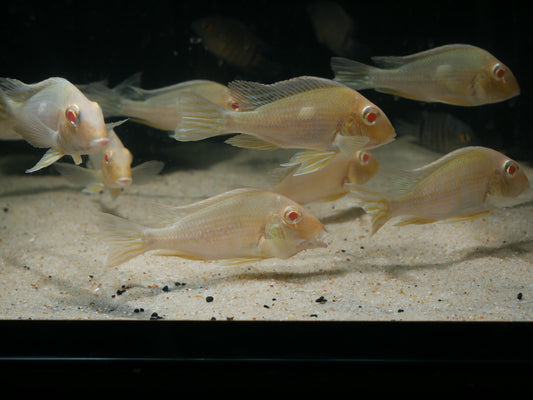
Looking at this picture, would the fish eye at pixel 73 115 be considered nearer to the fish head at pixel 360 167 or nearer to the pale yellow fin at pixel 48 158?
the pale yellow fin at pixel 48 158

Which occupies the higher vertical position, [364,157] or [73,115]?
[73,115]

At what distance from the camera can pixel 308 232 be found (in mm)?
2961

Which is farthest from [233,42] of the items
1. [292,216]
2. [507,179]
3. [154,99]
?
[507,179]

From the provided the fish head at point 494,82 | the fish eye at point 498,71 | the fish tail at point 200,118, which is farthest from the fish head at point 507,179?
the fish tail at point 200,118

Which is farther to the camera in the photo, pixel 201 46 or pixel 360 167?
pixel 201 46

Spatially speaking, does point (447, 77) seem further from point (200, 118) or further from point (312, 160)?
point (200, 118)

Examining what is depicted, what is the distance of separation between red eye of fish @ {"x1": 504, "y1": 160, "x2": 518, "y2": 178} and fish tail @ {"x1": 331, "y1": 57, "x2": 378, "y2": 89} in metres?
1.21

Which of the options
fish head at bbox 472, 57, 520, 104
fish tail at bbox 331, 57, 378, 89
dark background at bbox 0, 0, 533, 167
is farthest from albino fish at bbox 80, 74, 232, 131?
fish head at bbox 472, 57, 520, 104

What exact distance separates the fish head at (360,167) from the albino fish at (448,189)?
0.98 meters

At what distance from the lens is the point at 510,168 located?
3.27 m

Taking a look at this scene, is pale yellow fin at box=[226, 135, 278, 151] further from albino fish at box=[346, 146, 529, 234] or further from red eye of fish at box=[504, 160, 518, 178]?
red eye of fish at box=[504, 160, 518, 178]

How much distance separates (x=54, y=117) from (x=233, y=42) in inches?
133

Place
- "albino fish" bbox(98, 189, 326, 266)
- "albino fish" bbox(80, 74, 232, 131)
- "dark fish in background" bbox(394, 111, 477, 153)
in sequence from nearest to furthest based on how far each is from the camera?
"albino fish" bbox(98, 189, 326, 266) < "albino fish" bbox(80, 74, 232, 131) < "dark fish in background" bbox(394, 111, 477, 153)

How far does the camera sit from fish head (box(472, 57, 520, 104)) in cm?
339
